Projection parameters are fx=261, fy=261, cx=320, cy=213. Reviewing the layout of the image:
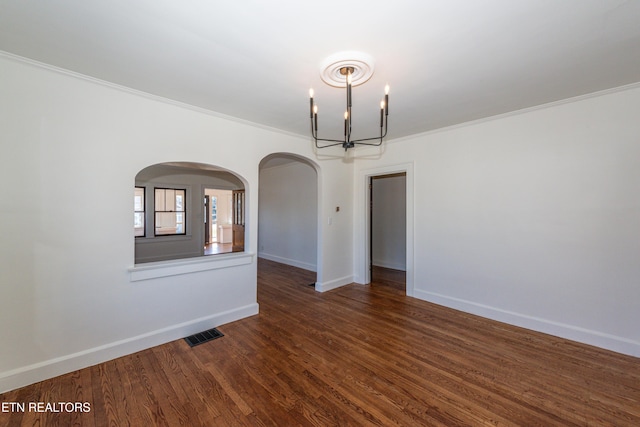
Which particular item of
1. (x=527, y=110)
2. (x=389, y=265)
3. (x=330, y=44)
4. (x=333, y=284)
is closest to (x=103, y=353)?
(x=333, y=284)

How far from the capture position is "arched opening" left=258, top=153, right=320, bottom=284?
6016 mm

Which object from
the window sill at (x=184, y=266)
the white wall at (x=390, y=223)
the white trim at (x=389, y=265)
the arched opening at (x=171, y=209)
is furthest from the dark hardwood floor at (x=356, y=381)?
the arched opening at (x=171, y=209)

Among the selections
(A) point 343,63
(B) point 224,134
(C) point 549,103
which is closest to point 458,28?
(A) point 343,63

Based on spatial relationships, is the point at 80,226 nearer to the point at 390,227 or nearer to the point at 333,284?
the point at 333,284

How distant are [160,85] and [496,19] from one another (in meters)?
2.70

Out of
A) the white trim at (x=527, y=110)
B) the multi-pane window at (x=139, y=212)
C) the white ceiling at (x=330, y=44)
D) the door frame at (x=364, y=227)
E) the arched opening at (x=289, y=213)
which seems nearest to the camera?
the white ceiling at (x=330, y=44)

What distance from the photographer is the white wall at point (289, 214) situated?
6035 millimetres

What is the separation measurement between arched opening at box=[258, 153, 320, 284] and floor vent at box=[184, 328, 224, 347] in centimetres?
307

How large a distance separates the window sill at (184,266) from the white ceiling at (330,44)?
175cm

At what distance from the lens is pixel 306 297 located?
418 centimetres

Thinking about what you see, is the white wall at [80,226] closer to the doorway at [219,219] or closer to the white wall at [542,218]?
the white wall at [542,218]

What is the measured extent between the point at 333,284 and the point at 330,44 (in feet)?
12.2

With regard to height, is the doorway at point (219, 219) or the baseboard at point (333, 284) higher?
the doorway at point (219, 219)

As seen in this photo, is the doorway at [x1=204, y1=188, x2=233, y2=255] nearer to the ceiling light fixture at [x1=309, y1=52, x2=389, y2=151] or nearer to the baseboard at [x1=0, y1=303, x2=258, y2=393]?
the baseboard at [x1=0, y1=303, x2=258, y2=393]
